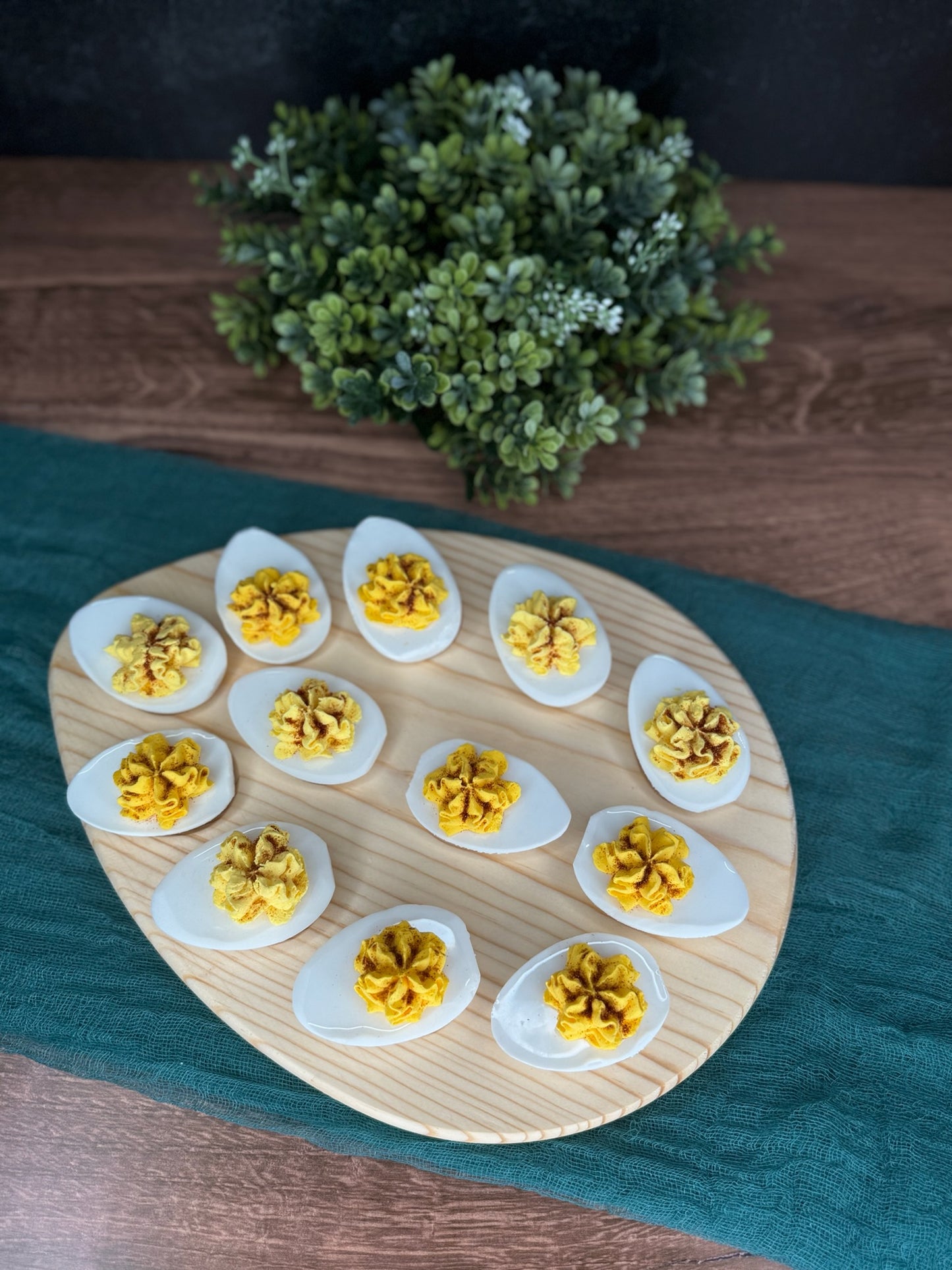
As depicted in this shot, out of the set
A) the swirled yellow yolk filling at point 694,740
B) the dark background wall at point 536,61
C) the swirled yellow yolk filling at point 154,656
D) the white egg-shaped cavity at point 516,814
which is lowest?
the white egg-shaped cavity at point 516,814

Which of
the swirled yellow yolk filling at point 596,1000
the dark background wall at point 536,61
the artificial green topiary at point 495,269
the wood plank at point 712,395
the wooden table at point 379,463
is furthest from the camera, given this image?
the dark background wall at point 536,61

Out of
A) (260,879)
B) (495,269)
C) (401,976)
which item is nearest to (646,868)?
(401,976)

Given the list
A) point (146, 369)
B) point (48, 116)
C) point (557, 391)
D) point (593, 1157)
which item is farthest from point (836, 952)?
point (48, 116)

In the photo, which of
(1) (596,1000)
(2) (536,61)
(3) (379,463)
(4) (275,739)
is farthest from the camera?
(2) (536,61)

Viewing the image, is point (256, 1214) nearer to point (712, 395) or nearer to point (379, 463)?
point (379, 463)

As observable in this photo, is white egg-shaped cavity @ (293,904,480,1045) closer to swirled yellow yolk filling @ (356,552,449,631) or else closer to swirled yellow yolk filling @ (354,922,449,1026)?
A: swirled yellow yolk filling @ (354,922,449,1026)

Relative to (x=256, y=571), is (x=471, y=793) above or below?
below

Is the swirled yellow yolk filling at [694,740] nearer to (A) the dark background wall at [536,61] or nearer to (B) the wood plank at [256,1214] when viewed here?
(B) the wood plank at [256,1214]

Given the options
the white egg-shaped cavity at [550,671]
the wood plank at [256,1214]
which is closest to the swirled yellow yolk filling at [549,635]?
the white egg-shaped cavity at [550,671]
